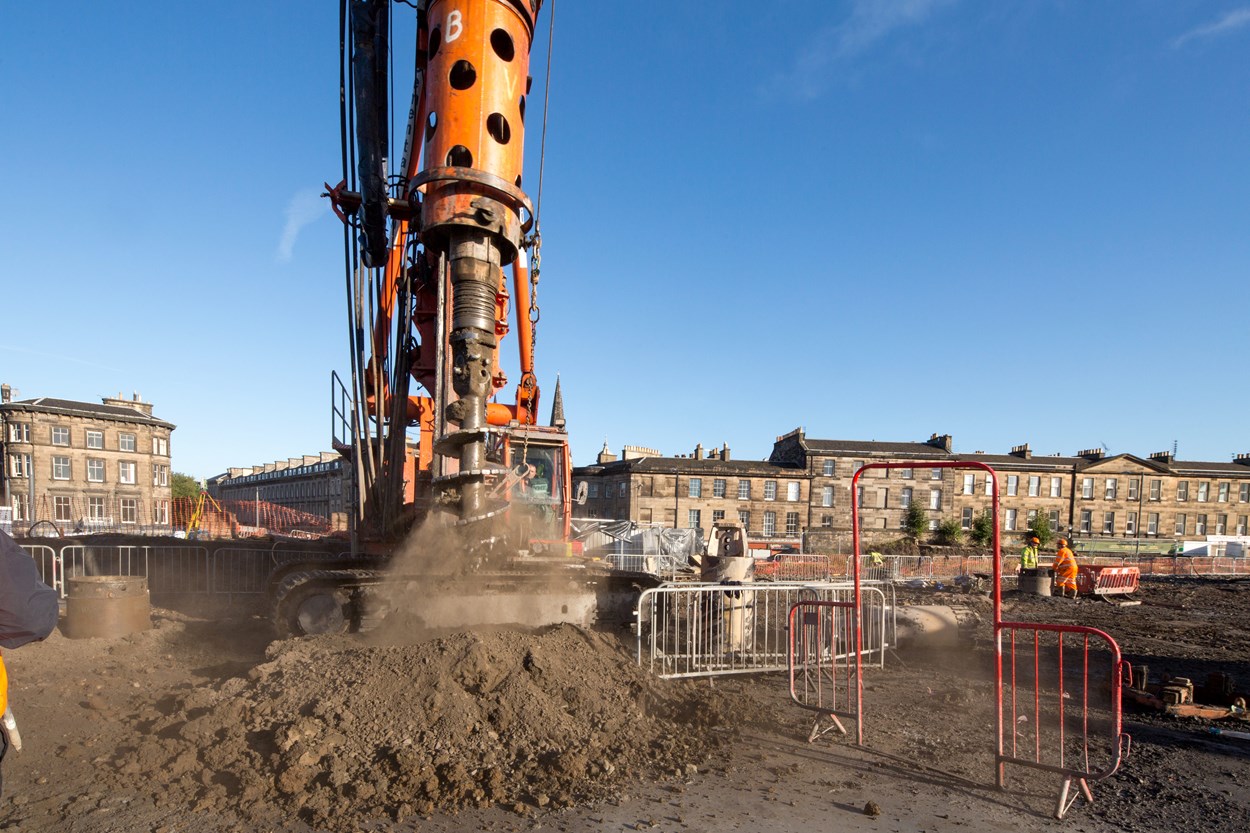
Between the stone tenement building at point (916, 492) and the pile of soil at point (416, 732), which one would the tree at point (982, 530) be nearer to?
the stone tenement building at point (916, 492)

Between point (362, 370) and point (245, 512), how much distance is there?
39.8 metres

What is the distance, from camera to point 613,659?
23.8ft

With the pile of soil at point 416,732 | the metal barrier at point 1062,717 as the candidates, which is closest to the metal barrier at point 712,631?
the pile of soil at point 416,732

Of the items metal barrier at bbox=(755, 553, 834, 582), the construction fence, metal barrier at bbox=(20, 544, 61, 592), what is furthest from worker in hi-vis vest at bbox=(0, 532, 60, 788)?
the construction fence

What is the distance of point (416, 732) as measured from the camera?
18.0 ft

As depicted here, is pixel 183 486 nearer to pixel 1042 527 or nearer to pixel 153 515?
pixel 153 515

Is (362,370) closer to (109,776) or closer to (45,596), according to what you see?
(109,776)

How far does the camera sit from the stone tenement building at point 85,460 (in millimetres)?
53875

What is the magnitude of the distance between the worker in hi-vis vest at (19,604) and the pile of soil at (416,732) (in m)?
2.08

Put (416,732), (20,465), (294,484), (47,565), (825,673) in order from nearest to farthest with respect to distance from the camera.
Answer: (416,732), (825,673), (47,565), (20,465), (294,484)

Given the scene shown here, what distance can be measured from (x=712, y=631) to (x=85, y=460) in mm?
65245

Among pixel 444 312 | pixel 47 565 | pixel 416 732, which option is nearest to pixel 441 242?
pixel 444 312

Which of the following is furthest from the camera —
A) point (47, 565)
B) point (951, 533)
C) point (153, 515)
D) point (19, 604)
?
point (153, 515)

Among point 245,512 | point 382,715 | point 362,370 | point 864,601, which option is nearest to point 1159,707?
point 864,601
